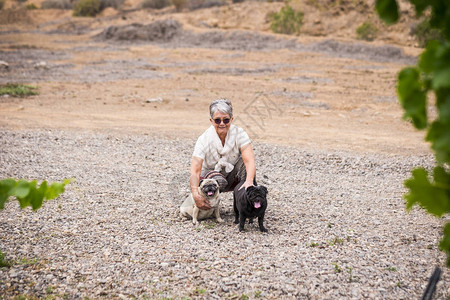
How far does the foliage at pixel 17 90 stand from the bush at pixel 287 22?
2431cm

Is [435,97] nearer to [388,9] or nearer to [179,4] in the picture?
[388,9]

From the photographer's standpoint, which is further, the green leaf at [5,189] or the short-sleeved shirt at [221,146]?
the short-sleeved shirt at [221,146]

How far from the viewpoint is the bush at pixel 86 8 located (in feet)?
163

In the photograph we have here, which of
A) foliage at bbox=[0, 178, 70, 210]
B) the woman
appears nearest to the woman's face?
the woman

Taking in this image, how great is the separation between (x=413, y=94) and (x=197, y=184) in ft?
13.5

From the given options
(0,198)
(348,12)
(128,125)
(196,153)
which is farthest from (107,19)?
(0,198)

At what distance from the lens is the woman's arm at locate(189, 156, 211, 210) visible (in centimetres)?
523

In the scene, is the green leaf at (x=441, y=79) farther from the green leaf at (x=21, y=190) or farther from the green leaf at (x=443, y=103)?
the green leaf at (x=21, y=190)

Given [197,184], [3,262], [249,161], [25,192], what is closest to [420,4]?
[25,192]

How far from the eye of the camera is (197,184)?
5.35m

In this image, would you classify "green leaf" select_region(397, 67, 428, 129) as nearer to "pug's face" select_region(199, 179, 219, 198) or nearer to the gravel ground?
the gravel ground

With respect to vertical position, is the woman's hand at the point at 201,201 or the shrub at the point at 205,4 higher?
the shrub at the point at 205,4

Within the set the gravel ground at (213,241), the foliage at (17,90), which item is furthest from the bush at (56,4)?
the gravel ground at (213,241)

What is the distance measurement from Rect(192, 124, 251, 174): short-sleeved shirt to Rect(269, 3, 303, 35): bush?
33.2m
